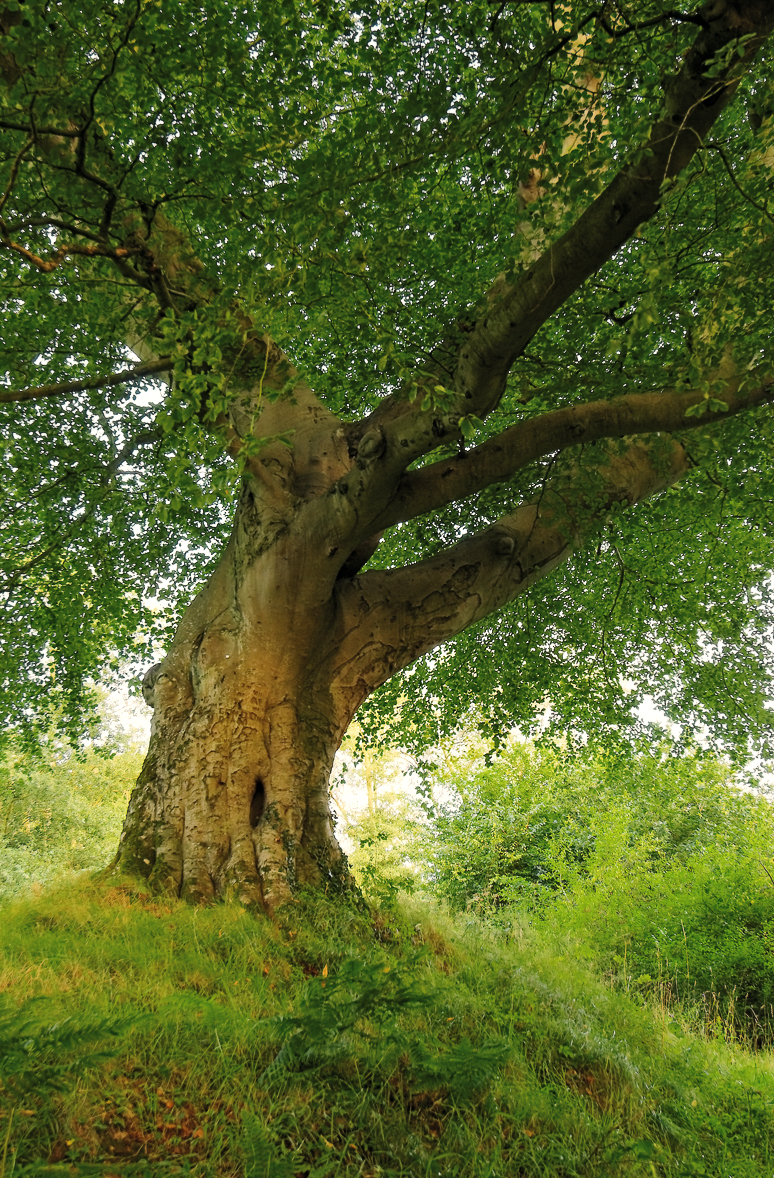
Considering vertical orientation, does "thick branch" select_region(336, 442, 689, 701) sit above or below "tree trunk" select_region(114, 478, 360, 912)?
above

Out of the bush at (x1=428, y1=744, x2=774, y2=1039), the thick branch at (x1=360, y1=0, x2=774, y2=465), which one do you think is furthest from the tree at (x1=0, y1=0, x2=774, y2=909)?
the bush at (x1=428, y1=744, x2=774, y2=1039)

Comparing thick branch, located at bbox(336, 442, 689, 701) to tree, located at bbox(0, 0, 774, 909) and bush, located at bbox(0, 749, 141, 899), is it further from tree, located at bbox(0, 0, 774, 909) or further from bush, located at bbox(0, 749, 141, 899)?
bush, located at bbox(0, 749, 141, 899)

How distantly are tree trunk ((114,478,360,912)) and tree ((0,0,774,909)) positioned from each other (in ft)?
0.09

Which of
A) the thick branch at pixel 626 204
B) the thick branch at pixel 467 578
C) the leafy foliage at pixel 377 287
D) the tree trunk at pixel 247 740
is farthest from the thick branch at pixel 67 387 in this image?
the thick branch at pixel 467 578

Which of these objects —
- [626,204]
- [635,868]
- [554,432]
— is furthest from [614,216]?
[635,868]

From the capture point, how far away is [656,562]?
892 cm

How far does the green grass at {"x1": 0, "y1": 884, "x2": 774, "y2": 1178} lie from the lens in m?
2.10

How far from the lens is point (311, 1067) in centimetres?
254

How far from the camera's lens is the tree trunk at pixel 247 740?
4.83 metres

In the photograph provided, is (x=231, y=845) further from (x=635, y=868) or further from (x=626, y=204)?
(x=635, y=868)

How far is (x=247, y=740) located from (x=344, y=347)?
4.88 m

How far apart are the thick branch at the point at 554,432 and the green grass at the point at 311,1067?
3263mm

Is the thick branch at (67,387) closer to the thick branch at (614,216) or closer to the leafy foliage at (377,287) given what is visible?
the leafy foliage at (377,287)

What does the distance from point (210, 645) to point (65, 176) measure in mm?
3671
